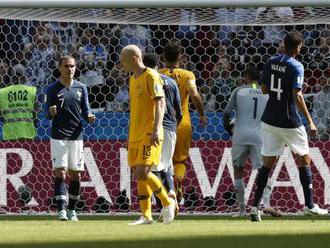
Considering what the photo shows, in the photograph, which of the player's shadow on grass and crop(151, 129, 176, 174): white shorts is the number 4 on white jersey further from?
the player's shadow on grass

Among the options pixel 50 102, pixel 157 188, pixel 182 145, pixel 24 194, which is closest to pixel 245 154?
pixel 182 145

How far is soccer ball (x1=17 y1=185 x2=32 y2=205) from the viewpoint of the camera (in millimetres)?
14203

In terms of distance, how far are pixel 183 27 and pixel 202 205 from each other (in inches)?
96.7

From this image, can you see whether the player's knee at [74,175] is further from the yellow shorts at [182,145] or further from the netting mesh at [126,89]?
the netting mesh at [126,89]

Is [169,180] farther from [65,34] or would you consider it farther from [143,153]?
[65,34]

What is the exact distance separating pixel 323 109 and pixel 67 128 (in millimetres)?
3531

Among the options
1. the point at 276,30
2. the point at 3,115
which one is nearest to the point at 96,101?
the point at 3,115

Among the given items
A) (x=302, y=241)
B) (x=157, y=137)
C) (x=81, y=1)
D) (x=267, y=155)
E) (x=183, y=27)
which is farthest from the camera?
(x=183, y=27)

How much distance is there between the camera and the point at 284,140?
12.1 metres

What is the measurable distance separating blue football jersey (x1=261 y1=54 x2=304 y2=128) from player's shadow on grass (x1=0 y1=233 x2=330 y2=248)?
8.72 feet

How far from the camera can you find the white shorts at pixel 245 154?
522 inches

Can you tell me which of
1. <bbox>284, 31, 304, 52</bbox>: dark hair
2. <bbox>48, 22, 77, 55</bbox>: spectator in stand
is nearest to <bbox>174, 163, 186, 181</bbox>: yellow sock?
<bbox>284, 31, 304, 52</bbox>: dark hair

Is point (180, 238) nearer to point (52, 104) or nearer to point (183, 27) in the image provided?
point (52, 104)

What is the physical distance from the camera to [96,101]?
14.6 metres
